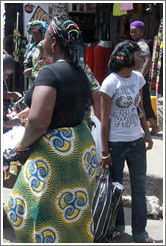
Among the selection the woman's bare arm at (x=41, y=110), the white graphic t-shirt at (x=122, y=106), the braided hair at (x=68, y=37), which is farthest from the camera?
the white graphic t-shirt at (x=122, y=106)

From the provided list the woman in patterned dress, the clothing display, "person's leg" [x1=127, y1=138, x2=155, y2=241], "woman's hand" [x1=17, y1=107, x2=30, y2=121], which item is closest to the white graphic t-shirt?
"person's leg" [x1=127, y1=138, x2=155, y2=241]

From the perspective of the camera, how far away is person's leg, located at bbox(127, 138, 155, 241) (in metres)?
3.41

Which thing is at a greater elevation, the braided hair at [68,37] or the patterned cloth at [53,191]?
the braided hair at [68,37]

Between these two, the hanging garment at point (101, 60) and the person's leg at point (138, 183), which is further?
the hanging garment at point (101, 60)

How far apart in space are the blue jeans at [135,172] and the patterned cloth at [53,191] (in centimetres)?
98

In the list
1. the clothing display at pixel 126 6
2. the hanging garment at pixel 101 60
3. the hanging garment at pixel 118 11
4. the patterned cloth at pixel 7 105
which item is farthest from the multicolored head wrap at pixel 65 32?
the hanging garment at pixel 118 11

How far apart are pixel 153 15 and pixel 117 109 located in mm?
5847

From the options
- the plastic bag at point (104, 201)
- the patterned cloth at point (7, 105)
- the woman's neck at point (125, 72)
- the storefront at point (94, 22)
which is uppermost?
the storefront at point (94, 22)

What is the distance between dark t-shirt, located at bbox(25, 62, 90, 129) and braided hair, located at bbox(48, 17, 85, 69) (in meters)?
0.07

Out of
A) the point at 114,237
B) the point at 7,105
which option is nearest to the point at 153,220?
the point at 114,237

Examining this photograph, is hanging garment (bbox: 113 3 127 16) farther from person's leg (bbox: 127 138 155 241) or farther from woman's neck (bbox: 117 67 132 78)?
person's leg (bbox: 127 138 155 241)

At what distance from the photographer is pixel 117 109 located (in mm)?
3297

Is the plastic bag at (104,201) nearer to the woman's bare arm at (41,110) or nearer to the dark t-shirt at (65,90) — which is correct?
the dark t-shirt at (65,90)

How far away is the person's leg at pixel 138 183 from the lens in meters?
3.41
